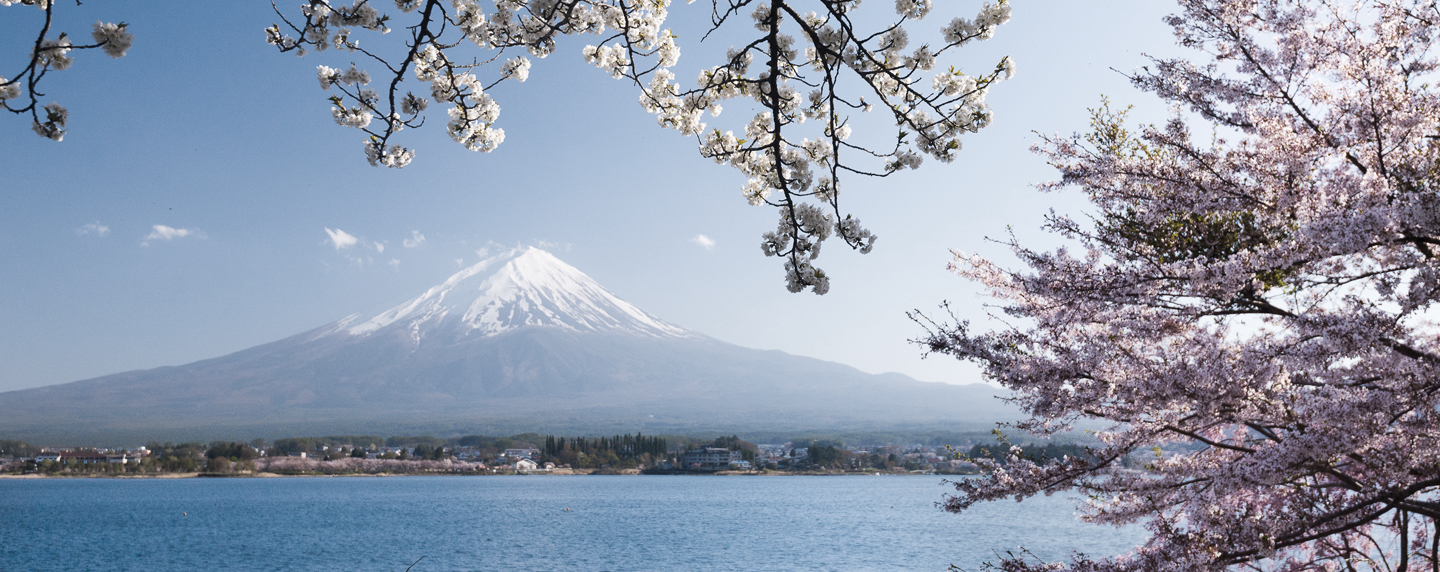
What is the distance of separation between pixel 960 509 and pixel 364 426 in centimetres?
18393

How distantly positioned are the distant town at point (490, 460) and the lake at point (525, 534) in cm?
4227

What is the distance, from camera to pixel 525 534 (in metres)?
45.9

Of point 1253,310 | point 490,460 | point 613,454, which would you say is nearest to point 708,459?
point 613,454

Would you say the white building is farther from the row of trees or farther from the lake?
the lake

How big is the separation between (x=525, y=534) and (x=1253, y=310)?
45.4 metres

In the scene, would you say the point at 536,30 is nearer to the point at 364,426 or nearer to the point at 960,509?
the point at 960,509

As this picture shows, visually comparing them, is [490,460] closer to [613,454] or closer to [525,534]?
[613,454]

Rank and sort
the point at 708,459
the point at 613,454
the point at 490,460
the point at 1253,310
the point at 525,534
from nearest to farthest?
the point at 1253,310, the point at 525,534, the point at 613,454, the point at 708,459, the point at 490,460

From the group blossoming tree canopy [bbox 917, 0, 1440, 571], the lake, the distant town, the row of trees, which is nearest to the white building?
the distant town

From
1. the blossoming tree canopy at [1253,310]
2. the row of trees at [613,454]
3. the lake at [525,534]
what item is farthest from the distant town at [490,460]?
the blossoming tree canopy at [1253,310]

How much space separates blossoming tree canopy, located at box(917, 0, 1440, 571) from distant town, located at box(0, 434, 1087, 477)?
109733 millimetres

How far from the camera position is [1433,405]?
12.3ft

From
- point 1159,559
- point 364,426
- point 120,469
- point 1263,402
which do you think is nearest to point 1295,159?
point 1263,402

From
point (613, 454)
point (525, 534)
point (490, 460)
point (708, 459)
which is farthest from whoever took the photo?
point (490, 460)
